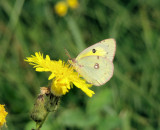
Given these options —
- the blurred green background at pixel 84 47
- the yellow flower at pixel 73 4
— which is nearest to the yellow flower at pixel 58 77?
the blurred green background at pixel 84 47

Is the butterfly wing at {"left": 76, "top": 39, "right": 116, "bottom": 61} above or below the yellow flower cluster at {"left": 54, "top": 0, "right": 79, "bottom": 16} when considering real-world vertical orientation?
below

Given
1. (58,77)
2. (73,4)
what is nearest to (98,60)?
(58,77)

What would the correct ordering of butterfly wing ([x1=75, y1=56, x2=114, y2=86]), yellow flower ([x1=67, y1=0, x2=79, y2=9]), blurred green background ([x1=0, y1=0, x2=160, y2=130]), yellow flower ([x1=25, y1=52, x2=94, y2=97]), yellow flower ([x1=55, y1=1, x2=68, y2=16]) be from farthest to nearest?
yellow flower ([x1=67, y1=0, x2=79, y2=9]), yellow flower ([x1=55, y1=1, x2=68, y2=16]), blurred green background ([x1=0, y1=0, x2=160, y2=130]), butterfly wing ([x1=75, y1=56, x2=114, y2=86]), yellow flower ([x1=25, y1=52, x2=94, y2=97])

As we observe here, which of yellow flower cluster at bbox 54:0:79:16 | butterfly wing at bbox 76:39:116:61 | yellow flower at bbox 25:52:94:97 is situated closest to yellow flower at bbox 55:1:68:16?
yellow flower cluster at bbox 54:0:79:16

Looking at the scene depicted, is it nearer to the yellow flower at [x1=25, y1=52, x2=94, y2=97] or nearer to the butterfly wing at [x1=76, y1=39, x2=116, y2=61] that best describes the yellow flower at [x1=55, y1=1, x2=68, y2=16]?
the butterfly wing at [x1=76, y1=39, x2=116, y2=61]

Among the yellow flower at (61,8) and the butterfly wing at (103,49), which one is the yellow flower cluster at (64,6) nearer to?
the yellow flower at (61,8)

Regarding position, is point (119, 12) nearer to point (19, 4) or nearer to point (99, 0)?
point (99, 0)

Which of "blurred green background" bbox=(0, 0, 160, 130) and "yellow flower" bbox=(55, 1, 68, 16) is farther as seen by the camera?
"yellow flower" bbox=(55, 1, 68, 16)
